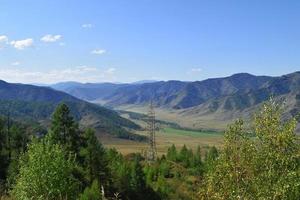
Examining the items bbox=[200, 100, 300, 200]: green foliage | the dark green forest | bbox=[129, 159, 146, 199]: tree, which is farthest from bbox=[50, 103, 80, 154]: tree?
bbox=[200, 100, 300, 200]: green foliage

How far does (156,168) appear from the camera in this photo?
13288 centimetres

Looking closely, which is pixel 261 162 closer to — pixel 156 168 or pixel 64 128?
pixel 64 128

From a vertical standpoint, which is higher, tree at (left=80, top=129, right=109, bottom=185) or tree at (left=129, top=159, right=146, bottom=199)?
tree at (left=80, top=129, right=109, bottom=185)

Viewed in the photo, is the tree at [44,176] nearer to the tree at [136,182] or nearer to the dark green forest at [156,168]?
the dark green forest at [156,168]

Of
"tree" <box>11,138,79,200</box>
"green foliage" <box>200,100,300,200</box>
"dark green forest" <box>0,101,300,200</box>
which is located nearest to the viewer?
"green foliage" <box>200,100,300,200</box>

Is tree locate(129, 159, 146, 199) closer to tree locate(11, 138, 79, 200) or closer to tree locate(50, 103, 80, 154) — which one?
tree locate(50, 103, 80, 154)

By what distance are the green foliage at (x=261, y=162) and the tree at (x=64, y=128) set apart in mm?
63249

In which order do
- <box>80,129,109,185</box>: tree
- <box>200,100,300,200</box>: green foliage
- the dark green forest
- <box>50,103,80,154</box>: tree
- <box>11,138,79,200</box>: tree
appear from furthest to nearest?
<box>80,129,109,185</box>: tree < <box>50,103,80,154</box>: tree < <box>11,138,79,200</box>: tree < the dark green forest < <box>200,100,300,200</box>: green foliage

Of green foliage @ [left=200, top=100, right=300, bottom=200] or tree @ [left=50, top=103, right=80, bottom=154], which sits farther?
tree @ [left=50, top=103, right=80, bottom=154]

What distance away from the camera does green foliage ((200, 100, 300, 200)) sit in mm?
31922

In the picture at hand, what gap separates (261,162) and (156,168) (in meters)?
101

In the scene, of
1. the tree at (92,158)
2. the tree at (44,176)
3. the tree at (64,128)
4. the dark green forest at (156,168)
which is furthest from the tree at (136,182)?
the tree at (44,176)

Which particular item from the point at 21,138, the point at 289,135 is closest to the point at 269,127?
the point at 289,135

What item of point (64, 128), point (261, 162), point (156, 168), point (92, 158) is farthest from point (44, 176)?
point (156, 168)
